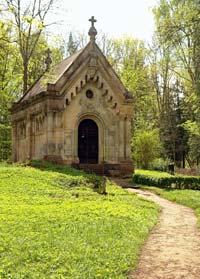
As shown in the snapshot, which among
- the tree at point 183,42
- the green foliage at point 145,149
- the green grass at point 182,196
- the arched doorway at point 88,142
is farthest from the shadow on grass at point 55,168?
the green foliage at point 145,149

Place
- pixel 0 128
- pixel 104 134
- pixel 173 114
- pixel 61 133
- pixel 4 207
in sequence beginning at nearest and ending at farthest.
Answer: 1. pixel 4 207
2. pixel 61 133
3. pixel 104 134
4. pixel 0 128
5. pixel 173 114

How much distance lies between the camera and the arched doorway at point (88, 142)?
2517 centimetres

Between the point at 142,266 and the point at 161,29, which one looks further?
the point at 161,29

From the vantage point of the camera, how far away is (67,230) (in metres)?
9.76

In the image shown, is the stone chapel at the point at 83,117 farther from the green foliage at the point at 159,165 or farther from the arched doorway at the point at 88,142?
the green foliage at the point at 159,165

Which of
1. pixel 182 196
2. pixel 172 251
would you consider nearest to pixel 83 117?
pixel 182 196

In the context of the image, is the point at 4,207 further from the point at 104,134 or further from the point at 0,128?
the point at 0,128

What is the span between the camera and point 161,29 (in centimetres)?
1928

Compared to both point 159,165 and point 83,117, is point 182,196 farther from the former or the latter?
point 159,165

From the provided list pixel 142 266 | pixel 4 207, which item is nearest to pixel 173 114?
pixel 4 207

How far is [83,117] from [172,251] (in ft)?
53.7

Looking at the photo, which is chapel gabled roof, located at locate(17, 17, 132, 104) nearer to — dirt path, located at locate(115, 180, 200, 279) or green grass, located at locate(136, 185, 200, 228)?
green grass, located at locate(136, 185, 200, 228)

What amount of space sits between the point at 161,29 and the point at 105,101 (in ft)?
23.9

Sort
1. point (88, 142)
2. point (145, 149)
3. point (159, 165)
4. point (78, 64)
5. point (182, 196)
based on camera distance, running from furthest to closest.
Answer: point (145, 149), point (159, 165), point (88, 142), point (78, 64), point (182, 196)
